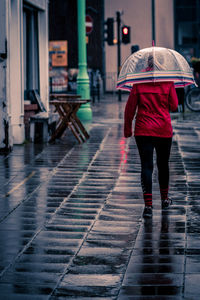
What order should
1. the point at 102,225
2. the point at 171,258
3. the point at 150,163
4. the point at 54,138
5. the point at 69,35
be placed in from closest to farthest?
the point at 171,258 < the point at 102,225 < the point at 150,163 < the point at 54,138 < the point at 69,35

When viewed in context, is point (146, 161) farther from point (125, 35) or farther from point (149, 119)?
point (125, 35)

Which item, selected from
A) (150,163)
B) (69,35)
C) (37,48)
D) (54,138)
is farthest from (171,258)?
(69,35)

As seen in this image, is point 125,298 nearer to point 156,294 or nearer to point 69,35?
point 156,294

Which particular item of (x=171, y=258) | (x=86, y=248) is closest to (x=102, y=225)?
(x=86, y=248)

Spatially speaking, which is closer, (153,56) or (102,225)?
(102,225)

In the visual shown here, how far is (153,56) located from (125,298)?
349cm

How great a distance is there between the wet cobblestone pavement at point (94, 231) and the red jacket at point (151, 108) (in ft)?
2.64

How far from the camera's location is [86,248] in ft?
18.4

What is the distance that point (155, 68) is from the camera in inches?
281

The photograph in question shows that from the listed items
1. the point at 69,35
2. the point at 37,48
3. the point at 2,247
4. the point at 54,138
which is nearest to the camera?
the point at 2,247

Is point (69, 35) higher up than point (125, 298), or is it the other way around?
point (69, 35)

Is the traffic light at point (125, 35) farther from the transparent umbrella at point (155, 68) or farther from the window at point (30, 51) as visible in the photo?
the transparent umbrella at point (155, 68)

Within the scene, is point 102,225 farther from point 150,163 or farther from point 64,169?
point 64,169

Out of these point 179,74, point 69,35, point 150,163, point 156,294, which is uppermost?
point 69,35
